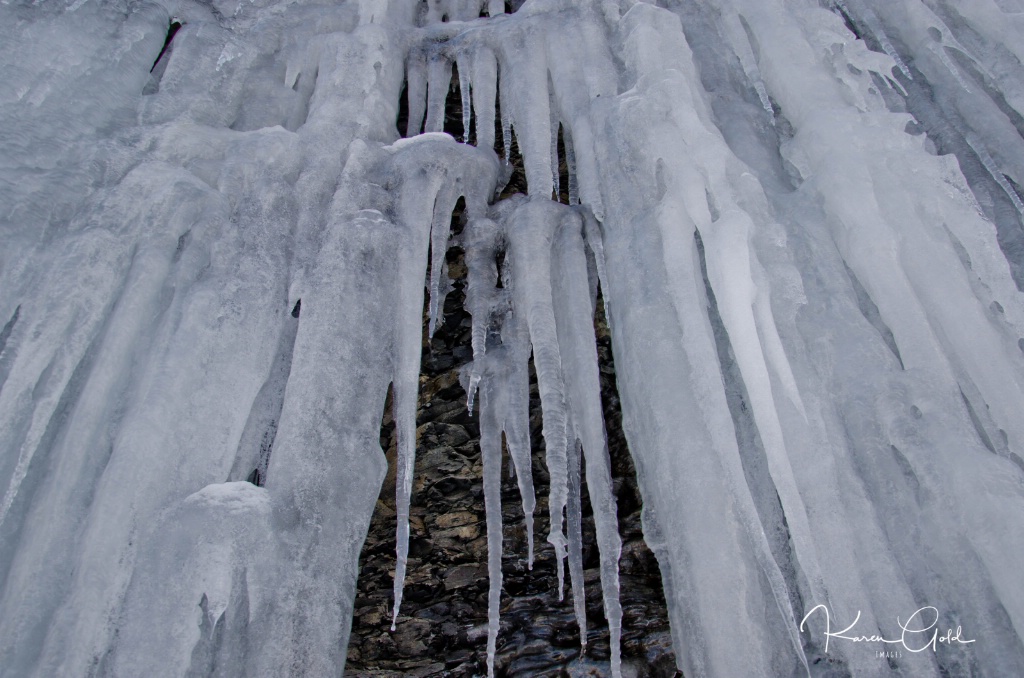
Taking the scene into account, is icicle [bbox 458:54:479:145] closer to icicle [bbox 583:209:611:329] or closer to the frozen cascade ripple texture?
the frozen cascade ripple texture

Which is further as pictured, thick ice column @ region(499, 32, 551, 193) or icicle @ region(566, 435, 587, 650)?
thick ice column @ region(499, 32, 551, 193)

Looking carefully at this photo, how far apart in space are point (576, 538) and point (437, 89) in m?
3.15

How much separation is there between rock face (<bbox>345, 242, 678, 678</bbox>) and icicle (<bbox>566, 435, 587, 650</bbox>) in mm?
233

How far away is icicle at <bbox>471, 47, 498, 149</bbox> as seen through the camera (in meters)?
4.48

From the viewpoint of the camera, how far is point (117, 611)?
2.50 metres

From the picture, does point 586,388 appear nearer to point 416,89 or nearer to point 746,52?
point 746,52

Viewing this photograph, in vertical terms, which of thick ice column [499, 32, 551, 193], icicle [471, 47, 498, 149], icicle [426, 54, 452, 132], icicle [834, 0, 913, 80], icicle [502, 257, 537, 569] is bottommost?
icicle [426, 54, 452, 132]

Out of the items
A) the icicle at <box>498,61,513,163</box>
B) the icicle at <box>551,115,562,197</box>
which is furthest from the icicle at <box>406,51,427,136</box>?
the icicle at <box>551,115,562,197</box>

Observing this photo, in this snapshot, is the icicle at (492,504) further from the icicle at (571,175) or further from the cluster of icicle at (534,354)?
the icicle at (571,175)

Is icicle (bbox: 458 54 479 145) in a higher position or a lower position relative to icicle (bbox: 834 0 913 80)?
lower

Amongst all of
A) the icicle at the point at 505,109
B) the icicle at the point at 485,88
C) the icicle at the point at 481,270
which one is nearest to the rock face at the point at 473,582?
the icicle at the point at 481,270

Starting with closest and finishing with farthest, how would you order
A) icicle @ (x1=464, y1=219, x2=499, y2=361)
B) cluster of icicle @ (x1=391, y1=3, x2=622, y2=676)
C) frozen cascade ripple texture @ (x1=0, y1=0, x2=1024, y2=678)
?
frozen cascade ripple texture @ (x1=0, y1=0, x2=1024, y2=678), cluster of icicle @ (x1=391, y1=3, x2=622, y2=676), icicle @ (x1=464, y1=219, x2=499, y2=361)

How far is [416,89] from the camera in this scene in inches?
192

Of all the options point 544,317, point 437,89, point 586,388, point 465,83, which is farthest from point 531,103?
point 586,388
